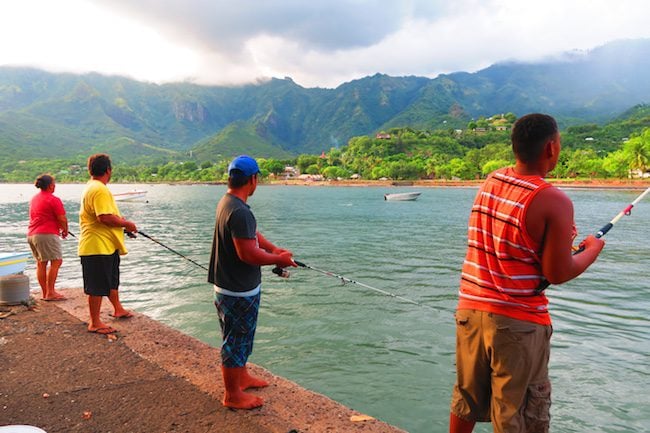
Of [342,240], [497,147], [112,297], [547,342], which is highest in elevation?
[497,147]

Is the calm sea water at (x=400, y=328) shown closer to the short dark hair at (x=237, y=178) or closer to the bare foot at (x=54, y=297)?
the bare foot at (x=54, y=297)

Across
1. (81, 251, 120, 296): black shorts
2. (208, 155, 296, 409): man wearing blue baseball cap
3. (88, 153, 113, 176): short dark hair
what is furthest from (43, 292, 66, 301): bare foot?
(208, 155, 296, 409): man wearing blue baseball cap

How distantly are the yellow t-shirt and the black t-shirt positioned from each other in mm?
2818

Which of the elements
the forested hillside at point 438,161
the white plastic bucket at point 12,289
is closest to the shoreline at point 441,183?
the forested hillside at point 438,161

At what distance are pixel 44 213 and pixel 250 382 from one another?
5482 millimetres

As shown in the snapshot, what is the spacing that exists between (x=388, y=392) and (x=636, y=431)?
283 centimetres

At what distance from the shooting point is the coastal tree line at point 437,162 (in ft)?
349

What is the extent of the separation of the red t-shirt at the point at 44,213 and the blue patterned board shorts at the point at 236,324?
5435 mm

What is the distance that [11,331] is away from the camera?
6203 millimetres

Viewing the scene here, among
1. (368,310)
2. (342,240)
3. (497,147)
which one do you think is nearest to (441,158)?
(497,147)

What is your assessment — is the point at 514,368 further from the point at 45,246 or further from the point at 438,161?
the point at 438,161

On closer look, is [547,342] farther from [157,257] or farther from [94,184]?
[157,257]

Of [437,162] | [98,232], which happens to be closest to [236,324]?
[98,232]

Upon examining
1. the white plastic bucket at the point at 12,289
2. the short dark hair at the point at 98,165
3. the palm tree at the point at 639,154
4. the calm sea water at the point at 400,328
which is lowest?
the calm sea water at the point at 400,328
